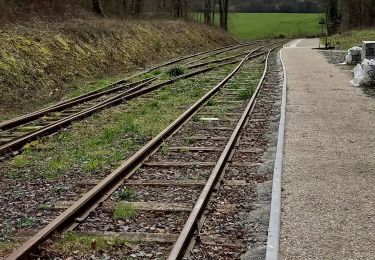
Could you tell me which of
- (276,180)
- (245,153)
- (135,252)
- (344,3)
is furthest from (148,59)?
(344,3)

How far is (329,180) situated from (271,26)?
93.6m

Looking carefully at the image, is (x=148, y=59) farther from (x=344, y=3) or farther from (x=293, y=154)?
(x=344, y=3)

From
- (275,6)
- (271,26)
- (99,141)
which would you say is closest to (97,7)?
(99,141)

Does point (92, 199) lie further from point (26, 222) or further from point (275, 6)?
point (275, 6)

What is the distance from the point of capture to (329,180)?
7918 mm

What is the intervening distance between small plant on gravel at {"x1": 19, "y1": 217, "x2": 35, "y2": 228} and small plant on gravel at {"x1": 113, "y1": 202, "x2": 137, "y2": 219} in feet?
3.24

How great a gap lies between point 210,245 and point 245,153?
4.02 metres

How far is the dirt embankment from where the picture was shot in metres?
17.1

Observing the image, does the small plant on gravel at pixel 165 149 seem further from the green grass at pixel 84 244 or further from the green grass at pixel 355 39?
the green grass at pixel 355 39

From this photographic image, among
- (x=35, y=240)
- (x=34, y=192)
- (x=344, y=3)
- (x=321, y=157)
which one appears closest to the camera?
(x=35, y=240)

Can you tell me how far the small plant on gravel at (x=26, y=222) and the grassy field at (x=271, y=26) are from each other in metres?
77.2

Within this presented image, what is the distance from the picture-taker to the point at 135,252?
18.2ft

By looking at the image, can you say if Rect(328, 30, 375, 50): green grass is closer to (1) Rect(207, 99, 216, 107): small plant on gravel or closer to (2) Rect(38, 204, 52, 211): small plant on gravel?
(1) Rect(207, 99, 216, 107): small plant on gravel

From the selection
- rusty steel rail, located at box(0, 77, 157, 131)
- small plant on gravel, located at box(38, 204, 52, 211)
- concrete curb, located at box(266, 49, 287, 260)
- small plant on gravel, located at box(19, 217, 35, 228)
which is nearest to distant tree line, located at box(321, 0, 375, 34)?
rusty steel rail, located at box(0, 77, 157, 131)
